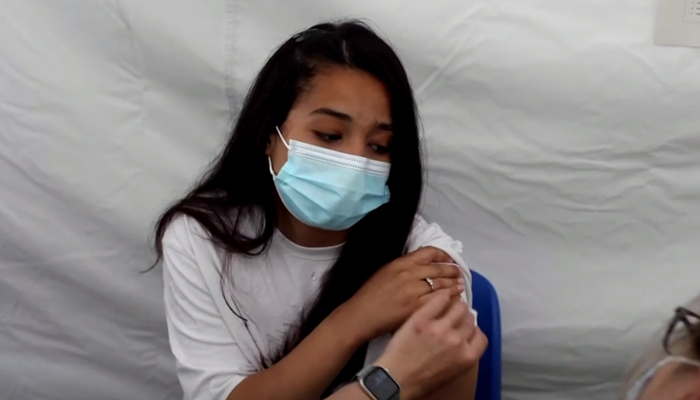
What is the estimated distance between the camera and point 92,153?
1519mm

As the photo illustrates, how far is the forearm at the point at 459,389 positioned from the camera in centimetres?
115

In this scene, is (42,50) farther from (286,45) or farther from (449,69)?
(449,69)

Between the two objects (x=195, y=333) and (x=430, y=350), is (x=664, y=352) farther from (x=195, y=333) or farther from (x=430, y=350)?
(x=195, y=333)

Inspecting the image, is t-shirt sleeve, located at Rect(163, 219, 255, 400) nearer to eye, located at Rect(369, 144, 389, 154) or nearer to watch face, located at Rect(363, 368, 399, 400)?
watch face, located at Rect(363, 368, 399, 400)

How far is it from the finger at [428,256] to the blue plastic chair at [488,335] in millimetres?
193

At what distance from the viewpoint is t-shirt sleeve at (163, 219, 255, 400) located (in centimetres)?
111

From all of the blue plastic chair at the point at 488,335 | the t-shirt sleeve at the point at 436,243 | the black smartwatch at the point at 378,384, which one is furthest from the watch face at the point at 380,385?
the blue plastic chair at the point at 488,335

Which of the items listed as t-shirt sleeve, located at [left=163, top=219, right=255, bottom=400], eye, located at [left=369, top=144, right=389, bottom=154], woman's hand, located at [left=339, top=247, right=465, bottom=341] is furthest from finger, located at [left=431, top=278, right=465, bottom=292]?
t-shirt sleeve, located at [left=163, top=219, right=255, bottom=400]

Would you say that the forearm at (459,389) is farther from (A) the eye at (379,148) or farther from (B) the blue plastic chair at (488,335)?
(A) the eye at (379,148)

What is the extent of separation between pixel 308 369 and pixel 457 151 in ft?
1.98

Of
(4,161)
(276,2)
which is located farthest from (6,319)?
(276,2)

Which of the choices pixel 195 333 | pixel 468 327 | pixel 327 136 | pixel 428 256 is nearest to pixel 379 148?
pixel 327 136

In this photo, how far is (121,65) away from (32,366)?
0.75m

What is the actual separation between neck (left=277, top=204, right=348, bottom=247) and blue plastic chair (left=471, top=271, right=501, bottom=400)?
34cm
